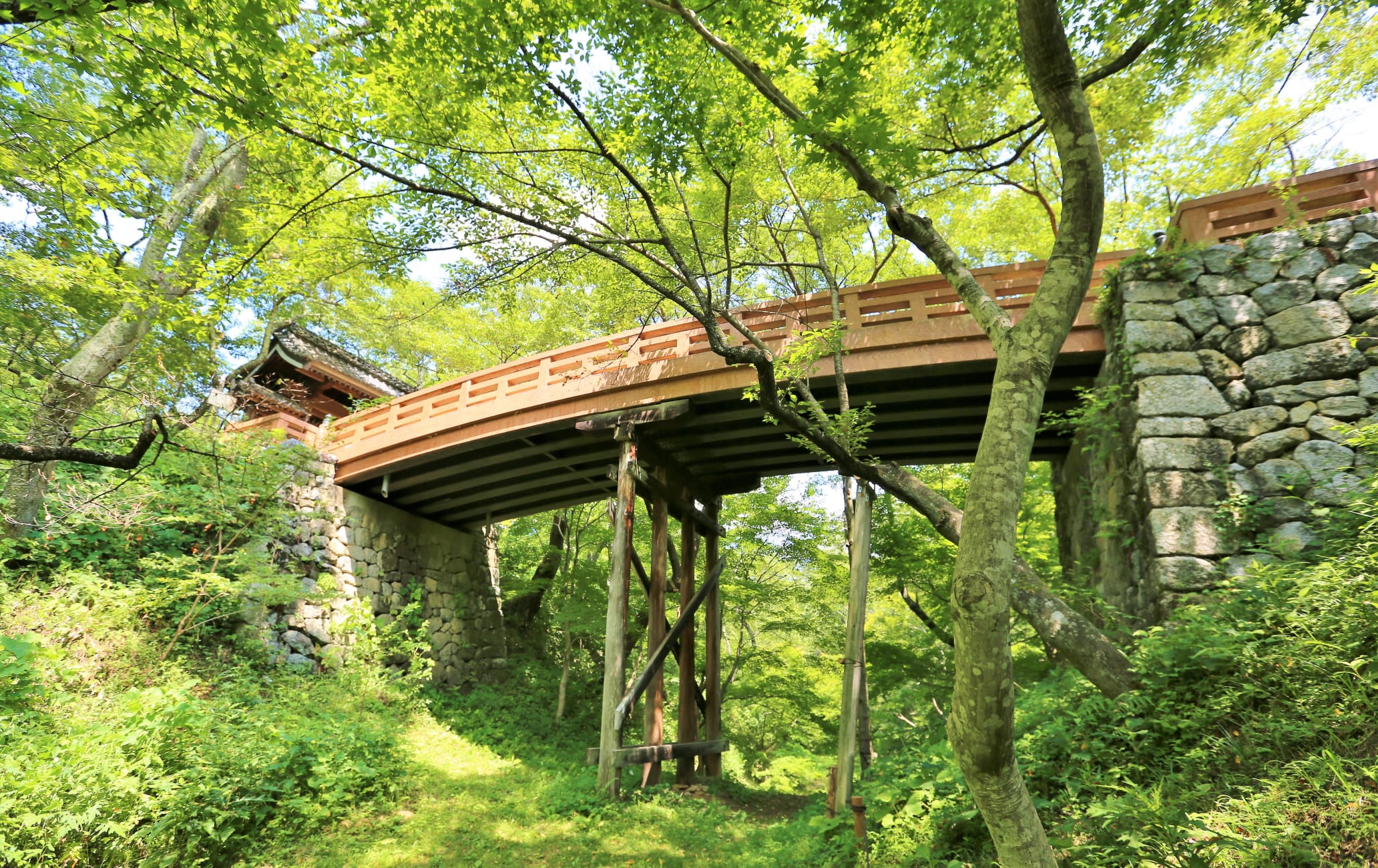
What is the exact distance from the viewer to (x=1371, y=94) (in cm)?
708

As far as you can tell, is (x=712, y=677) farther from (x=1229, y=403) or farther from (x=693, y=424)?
(x=1229, y=403)

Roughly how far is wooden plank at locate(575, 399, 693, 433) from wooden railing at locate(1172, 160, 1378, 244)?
536 cm

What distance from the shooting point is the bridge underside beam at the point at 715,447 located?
756 cm

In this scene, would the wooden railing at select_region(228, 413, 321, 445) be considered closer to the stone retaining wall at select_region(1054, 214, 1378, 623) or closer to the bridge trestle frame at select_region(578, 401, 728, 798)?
the bridge trestle frame at select_region(578, 401, 728, 798)

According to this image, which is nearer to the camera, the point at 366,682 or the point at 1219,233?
the point at 1219,233

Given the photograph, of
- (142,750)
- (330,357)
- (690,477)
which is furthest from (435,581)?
(142,750)

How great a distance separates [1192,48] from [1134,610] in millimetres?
4360

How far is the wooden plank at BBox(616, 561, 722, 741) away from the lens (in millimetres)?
7082

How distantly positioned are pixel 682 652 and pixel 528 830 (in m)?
2.91

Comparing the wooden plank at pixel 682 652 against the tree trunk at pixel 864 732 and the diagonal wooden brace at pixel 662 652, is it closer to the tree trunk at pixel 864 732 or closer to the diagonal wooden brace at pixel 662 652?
the diagonal wooden brace at pixel 662 652

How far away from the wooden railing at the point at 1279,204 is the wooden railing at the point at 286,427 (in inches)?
449

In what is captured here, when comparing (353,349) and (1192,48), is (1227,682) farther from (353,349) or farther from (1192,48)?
(353,349)

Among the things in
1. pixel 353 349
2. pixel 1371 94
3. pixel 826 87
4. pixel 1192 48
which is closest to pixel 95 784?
pixel 826 87

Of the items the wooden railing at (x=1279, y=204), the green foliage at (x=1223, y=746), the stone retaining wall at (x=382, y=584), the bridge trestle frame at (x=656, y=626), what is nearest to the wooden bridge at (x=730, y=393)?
the wooden railing at (x=1279, y=204)
